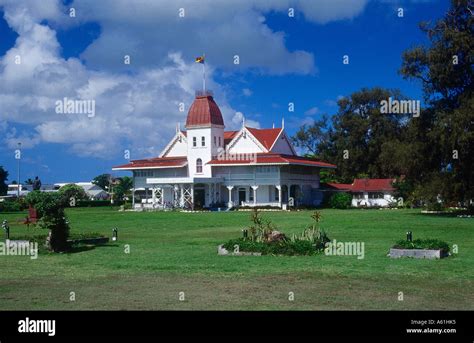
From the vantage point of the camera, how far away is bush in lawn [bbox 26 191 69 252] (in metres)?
20.1

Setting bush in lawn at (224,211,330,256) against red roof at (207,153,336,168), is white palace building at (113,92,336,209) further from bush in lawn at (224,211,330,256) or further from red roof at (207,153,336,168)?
bush in lawn at (224,211,330,256)

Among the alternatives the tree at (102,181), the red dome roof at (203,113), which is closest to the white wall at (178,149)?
the red dome roof at (203,113)

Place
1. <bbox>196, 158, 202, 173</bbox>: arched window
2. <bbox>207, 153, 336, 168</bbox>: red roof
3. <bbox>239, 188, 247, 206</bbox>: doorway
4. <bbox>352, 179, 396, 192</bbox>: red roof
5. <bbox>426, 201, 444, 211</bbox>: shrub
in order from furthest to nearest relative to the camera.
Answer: <bbox>352, 179, 396, 192</bbox>: red roof, <bbox>196, 158, 202, 173</bbox>: arched window, <bbox>239, 188, 247, 206</bbox>: doorway, <bbox>207, 153, 336, 168</bbox>: red roof, <bbox>426, 201, 444, 211</bbox>: shrub

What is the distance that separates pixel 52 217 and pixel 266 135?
55027 mm

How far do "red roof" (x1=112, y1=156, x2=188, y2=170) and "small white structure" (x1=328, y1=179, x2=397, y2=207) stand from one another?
1966cm

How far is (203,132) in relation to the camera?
7288 centimetres

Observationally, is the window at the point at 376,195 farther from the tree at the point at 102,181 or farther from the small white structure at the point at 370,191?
the tree at the point at 102,181

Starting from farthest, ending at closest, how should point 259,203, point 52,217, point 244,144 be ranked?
point 244,144 → point 259,203 → point 52,217

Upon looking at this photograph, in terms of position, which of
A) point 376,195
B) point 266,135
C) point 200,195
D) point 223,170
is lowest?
point 376,195

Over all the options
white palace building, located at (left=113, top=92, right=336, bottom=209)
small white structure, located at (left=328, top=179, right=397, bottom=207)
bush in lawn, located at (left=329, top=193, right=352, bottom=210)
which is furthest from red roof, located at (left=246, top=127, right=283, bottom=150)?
small white structure, located at (left=328, top=179, right=397, bottom=207)

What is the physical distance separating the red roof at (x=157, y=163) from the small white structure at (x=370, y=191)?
1966 centimetres

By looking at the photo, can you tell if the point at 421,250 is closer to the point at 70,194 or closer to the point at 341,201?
the point at 70,194

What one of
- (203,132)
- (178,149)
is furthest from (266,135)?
(178,149)

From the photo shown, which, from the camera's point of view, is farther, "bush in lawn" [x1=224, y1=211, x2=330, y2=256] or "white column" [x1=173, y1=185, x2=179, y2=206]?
"white column" [x1=173, y1=185, x2=179, y2=206]
